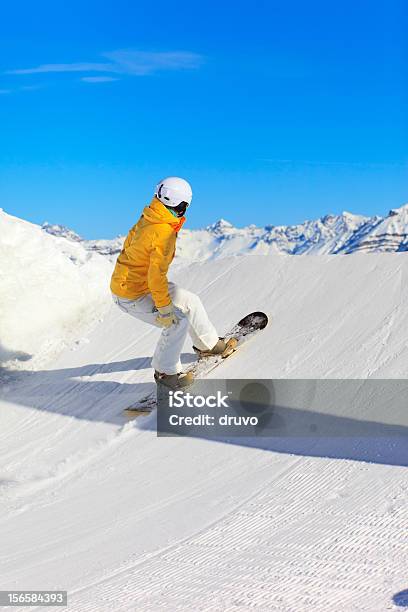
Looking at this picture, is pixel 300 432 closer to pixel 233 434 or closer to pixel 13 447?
pixel 233 434

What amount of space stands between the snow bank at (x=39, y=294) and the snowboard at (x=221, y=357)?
2786 mm

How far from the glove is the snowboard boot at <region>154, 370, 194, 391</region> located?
0.54 m

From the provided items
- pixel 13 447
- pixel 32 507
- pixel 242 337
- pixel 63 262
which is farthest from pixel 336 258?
pixel 32 507

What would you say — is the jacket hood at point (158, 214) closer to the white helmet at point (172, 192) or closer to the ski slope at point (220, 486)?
the white helmet at point (172, 192)

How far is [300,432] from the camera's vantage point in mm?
A: 6062

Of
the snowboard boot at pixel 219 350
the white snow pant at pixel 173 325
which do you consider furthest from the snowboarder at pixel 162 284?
the snowboard boot at pixel 219 350

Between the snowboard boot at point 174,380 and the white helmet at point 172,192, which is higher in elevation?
the white helmet at point 172,192

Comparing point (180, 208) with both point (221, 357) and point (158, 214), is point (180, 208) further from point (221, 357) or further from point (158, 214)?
→ point (221, 357)

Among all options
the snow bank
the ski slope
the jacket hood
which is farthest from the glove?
the snow bank

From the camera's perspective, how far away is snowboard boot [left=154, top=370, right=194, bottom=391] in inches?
284

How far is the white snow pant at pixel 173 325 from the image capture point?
7.09 metres

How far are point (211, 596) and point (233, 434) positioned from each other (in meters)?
2.62

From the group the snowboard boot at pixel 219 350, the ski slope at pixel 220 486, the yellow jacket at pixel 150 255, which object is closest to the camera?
the ski slope at pixel 220 486

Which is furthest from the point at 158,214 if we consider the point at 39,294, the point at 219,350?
the point at 39,294
